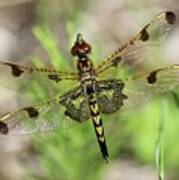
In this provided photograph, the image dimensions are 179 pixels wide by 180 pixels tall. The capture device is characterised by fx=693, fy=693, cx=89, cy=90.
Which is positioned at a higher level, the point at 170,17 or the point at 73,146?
the point at 170,17

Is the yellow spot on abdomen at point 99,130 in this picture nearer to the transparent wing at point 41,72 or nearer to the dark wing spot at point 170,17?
the transparent wing at point 41,72

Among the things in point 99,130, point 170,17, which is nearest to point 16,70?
point 99,130

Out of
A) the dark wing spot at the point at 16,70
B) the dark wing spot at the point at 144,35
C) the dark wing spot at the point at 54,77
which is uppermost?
the dark wing spot at the point at 144,35

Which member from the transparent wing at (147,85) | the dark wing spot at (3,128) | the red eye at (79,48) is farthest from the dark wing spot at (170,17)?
the dark wing spot at (3,128)

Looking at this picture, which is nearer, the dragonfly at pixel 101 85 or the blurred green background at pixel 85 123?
the dragonfly at pixel 101 85

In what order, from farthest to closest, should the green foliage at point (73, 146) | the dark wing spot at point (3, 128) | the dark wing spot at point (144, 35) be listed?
the green foliage at point (73, 146)
the dark wing spot at point (144, 35)
the dark wing spot at point (3, 128)

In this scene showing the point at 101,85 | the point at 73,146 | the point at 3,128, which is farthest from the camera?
the point at 73,146

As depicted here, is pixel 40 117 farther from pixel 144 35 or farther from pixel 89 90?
pixel 144 35
